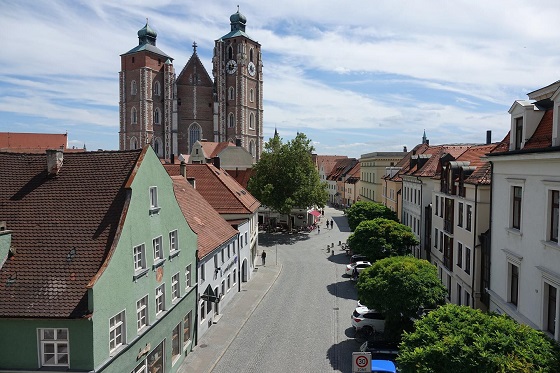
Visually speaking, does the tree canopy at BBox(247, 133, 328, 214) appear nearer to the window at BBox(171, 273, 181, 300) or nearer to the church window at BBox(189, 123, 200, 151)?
the window at BBox(171, 273, 181, 300)

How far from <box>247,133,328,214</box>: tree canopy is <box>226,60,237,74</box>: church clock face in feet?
149

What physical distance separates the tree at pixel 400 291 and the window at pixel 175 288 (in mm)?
8968

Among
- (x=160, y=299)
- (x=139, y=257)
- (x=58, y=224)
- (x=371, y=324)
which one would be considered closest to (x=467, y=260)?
(x=371, y=324)

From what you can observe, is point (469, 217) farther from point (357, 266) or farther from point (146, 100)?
point (146, 100)

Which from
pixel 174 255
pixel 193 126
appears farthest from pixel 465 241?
pixel 193 126

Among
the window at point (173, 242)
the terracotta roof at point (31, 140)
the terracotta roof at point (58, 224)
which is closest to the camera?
the terracotta roof at point (58, 224)

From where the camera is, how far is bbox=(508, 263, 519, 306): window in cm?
1656

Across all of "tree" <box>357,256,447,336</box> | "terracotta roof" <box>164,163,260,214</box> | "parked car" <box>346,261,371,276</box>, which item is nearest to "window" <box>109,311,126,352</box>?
"tree" <box>357,256,447,336</box>

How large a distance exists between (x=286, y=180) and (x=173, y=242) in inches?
1496

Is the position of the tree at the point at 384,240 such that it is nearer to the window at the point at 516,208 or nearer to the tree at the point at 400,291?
the tree at the point at 400,291

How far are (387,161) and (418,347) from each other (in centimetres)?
5038

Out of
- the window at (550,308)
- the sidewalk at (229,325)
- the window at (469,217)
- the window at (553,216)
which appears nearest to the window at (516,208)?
the window at (553,216)

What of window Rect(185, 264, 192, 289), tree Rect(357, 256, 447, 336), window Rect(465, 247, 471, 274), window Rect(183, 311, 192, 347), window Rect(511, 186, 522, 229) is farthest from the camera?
window Rect(465, 247, 471, 274)

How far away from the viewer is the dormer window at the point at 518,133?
16234mm
